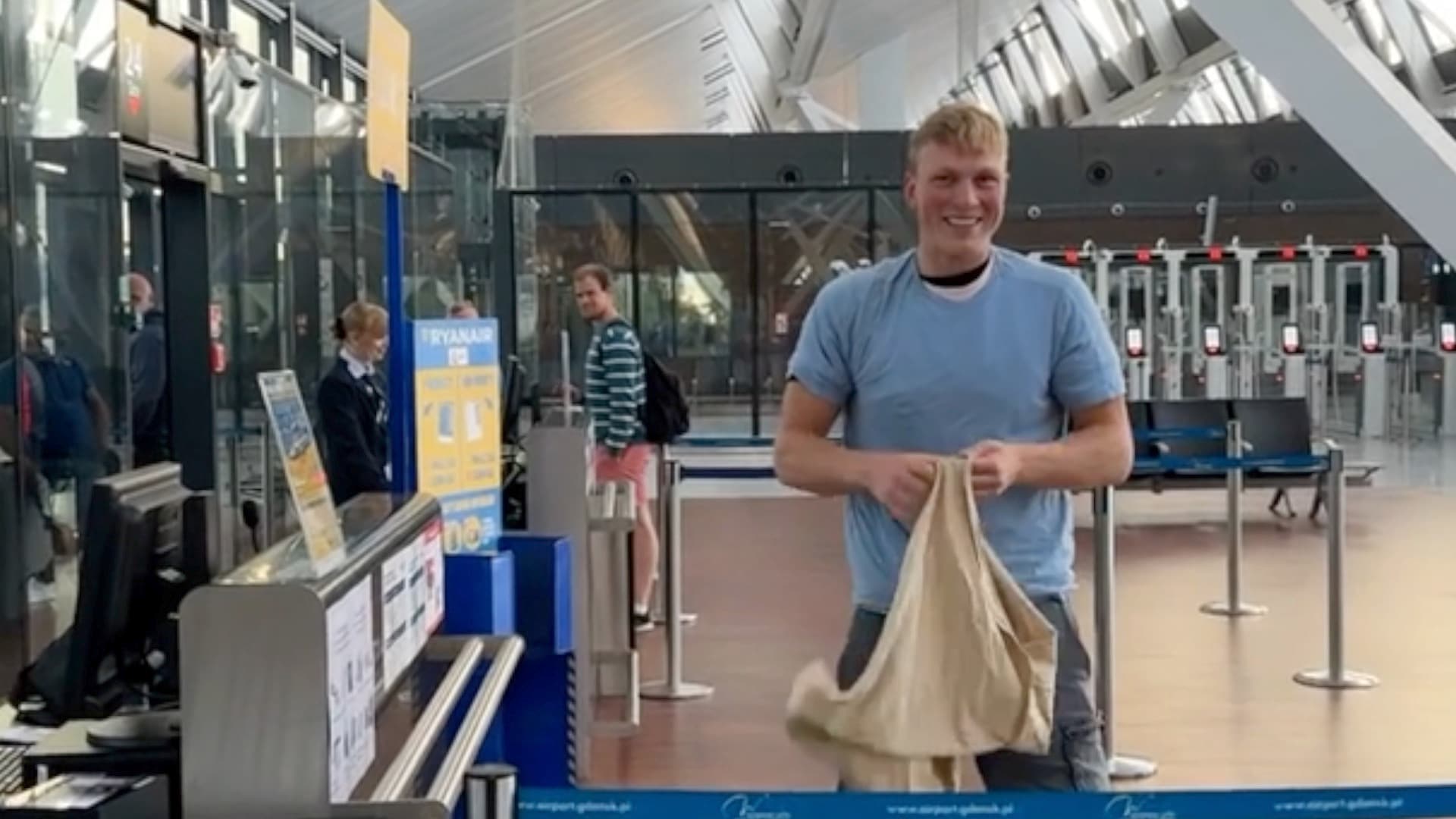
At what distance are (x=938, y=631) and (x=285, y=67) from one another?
10.9m

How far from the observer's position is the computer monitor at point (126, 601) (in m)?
2.02

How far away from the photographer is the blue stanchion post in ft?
11.5

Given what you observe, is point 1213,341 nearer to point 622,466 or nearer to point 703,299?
point 703,299

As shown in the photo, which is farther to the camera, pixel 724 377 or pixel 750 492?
pixel 724 377

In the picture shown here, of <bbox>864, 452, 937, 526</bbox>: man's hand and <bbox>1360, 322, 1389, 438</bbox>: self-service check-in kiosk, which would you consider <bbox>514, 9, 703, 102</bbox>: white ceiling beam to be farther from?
<bbox>864, 452, 937, 526</bbox>: man's hand

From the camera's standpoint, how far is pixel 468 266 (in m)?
14.0

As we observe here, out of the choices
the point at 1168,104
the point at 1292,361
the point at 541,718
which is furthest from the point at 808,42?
the point at 541,718

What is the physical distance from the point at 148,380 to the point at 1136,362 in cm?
988

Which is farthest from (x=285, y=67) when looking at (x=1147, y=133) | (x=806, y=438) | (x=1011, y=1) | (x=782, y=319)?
(x=1011, y=1)

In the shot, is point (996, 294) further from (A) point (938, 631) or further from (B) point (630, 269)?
(B) point (630, 269)

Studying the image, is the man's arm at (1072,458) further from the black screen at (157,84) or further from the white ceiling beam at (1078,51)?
the white ceiling beam at (1078,51)

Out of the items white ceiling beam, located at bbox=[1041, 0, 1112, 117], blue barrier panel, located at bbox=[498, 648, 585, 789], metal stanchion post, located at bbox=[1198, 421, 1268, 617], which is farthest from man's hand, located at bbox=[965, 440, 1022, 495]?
white ceiling beam, located at bbox=[1041, 0, 1112, 117]

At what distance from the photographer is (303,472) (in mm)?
1898

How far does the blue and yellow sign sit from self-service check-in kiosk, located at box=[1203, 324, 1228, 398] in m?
12.7
